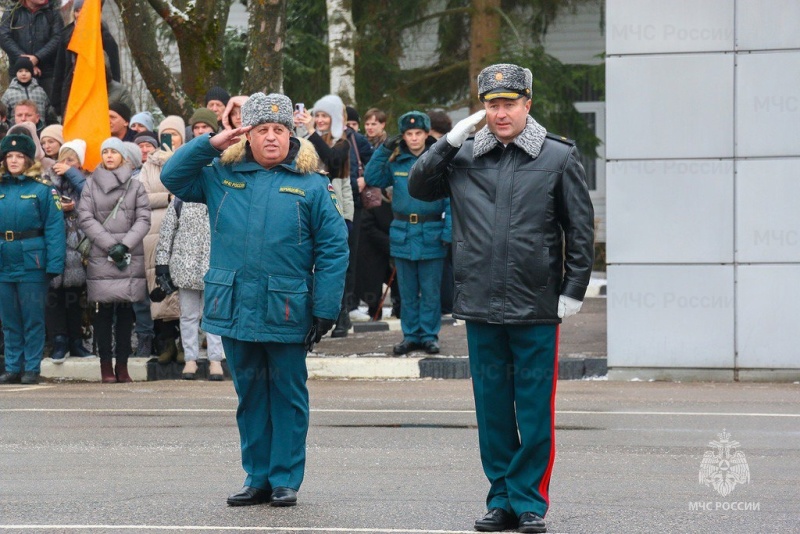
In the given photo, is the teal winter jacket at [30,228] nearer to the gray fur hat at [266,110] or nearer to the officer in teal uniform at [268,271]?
the officer in teal uniform at [268,271]

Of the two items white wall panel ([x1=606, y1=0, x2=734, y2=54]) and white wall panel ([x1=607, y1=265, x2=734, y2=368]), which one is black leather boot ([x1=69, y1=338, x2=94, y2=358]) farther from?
white wall panel ([x1=606, y1=0, x2=734, y2=54])

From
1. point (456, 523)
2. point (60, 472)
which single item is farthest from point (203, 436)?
point (456, 523)

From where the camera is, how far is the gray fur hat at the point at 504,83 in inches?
271

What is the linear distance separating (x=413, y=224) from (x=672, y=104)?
2.62 meters

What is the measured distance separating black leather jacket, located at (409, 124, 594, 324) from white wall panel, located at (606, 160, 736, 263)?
21.3 ft

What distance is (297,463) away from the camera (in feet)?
25.1

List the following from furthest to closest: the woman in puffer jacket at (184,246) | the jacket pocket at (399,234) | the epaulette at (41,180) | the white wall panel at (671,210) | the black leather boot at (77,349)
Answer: the black leather boot at (77,349) < the jacket pocket at (399,234) < the white wall panel at (671,210) < the epaulette at (41,180) < the woman in puffer jacket at (184,246)

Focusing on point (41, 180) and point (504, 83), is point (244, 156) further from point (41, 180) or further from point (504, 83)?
point (41, 180)

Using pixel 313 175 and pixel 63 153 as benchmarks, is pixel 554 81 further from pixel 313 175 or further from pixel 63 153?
pixel 313 175

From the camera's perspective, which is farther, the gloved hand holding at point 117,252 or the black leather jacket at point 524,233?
the gloved hand holding at point 117,252

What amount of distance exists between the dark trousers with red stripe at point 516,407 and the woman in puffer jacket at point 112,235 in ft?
22.3

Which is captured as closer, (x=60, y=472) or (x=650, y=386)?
(x=60, y=472)

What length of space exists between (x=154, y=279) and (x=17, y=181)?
1507 millimetres

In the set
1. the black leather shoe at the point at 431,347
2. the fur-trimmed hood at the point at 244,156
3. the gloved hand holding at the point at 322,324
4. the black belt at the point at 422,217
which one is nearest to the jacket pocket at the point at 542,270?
the gloved hand holding at the point at 322,324
